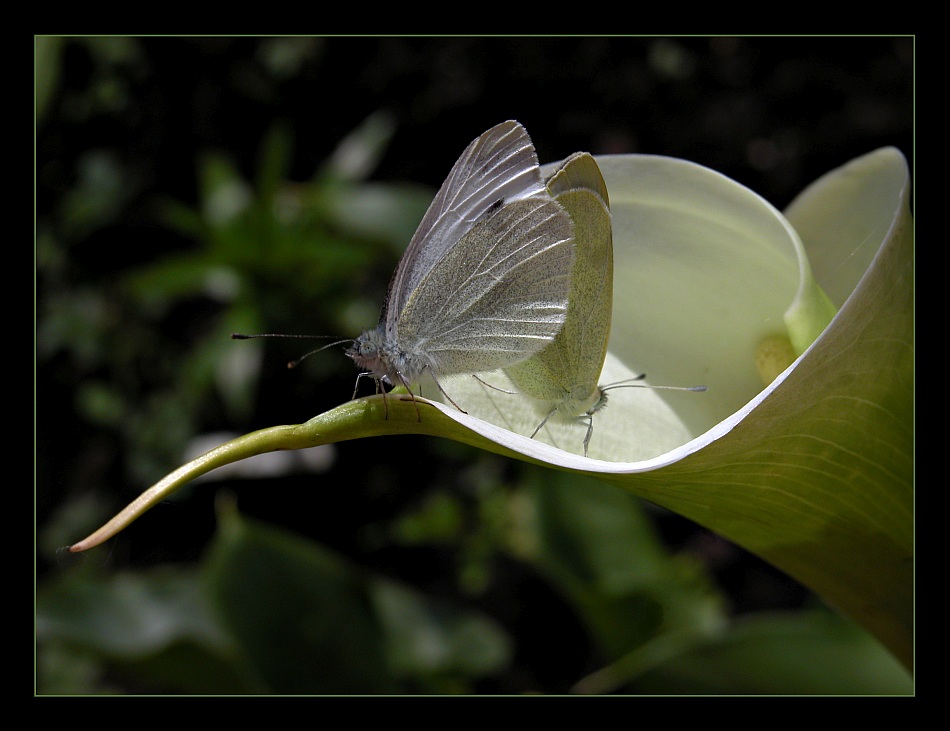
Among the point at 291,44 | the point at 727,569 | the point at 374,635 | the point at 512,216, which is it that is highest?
the point at 291,44

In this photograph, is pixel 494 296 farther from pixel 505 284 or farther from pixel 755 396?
pixel 755 396

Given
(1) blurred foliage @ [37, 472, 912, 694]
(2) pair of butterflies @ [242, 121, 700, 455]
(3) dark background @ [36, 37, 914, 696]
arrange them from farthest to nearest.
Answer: (3) dark background @ [36, 37, 914, 696], (1) blurred foliage @ [37, 472, 912, 694], (2) pair of butterflies @ [242, 121, 700, 455]

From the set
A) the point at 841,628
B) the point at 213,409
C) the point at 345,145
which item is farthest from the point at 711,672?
the point at 345,145

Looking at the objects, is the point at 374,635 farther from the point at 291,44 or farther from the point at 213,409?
the point at 291,44

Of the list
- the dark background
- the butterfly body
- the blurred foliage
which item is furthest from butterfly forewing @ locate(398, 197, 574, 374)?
the dark background

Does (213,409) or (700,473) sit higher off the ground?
(700,473)

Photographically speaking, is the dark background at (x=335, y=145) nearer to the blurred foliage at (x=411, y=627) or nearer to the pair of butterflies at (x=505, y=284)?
the blurred foliage at (x=411, y=627)

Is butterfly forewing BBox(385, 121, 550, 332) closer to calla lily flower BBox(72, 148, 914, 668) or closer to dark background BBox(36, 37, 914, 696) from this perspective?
calla lily flower BBox(72, 148, 914, 668)
